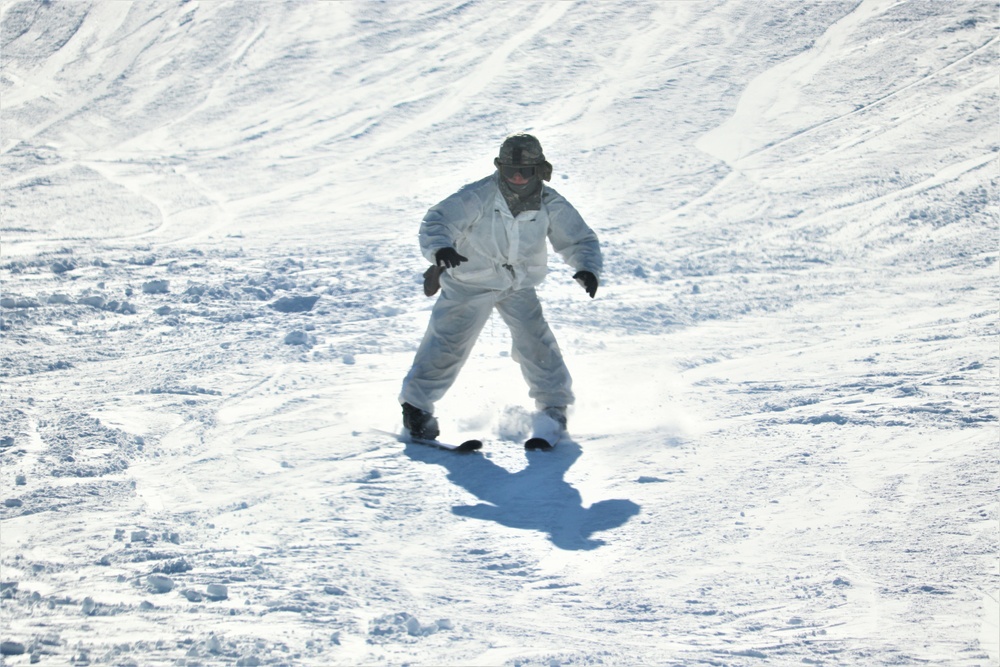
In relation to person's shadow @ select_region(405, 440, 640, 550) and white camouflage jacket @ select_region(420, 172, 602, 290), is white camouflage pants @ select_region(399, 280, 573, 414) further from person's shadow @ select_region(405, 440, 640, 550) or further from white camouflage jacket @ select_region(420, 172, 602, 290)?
person's shadow @ select_region(405, 440, 640, 550)

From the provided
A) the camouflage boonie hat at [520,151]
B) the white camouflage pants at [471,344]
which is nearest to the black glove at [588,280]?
the white camouflage pants at [471,344]

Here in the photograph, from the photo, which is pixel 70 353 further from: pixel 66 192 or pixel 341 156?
pixel 341 156

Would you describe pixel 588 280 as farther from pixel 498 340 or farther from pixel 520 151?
pixel 498 340

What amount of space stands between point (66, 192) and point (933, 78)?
22.1ft

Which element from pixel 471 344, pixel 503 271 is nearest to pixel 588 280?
pixel 503 271

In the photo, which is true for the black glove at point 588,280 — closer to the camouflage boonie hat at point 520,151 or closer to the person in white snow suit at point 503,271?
the person in white snow suit at point 503,271

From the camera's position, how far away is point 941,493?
4863 mm

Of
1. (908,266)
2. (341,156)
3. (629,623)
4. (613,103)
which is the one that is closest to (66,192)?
(341,156)

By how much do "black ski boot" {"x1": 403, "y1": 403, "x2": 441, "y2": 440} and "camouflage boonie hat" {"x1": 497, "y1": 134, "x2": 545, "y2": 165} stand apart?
43.1 inches

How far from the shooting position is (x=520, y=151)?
524 centimetres

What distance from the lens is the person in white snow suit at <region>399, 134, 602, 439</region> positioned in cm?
531

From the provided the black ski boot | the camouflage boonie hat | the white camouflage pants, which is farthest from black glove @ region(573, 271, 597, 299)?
the black ski boot

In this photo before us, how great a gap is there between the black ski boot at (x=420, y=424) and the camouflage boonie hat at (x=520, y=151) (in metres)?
1.09

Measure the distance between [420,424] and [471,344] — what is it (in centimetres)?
41
